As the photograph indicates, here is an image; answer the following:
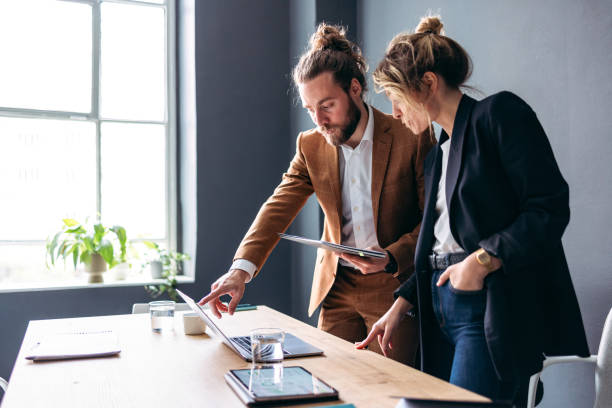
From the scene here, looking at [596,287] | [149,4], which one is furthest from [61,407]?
[149,4]

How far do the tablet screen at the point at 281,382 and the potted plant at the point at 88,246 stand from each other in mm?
2655

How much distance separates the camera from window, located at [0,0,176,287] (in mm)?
3830

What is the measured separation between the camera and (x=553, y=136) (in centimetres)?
206

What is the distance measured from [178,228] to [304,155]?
2145mm

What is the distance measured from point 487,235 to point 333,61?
1.02 meters

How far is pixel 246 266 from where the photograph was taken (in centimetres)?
199

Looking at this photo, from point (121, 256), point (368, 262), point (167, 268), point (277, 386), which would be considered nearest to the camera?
point (277, 386)

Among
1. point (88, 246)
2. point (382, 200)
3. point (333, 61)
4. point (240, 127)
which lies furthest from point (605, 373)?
point (88, 246)

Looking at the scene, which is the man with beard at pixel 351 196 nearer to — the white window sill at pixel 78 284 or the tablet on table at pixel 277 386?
the tablet on table at pixel 277 386

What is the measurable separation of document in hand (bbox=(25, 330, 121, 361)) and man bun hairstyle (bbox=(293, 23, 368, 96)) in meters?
1.15

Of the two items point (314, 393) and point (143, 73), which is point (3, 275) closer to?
point (143, 73)

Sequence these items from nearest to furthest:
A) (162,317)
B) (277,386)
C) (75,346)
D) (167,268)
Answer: (277,386) < (75,346) < (162,317) < (167,268)

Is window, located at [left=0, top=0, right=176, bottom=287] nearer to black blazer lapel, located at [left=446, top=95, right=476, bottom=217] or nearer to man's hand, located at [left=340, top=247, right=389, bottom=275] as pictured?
man's hand, located at [left=340, top=247, right=389, bottom=275]

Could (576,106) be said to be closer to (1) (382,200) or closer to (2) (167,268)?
(1) (382,200)
